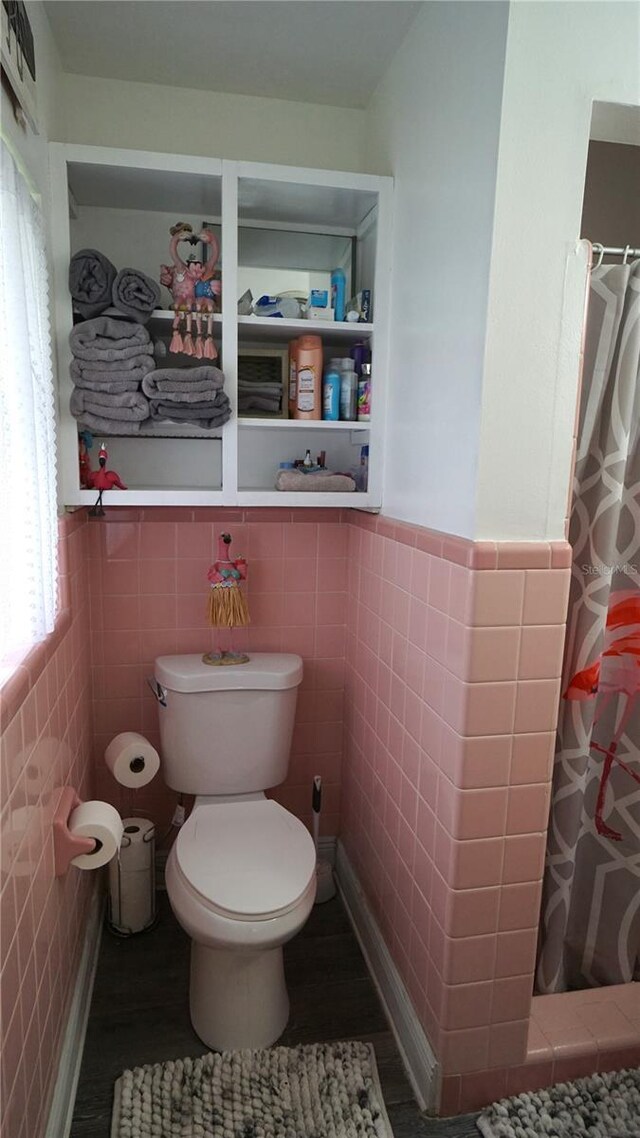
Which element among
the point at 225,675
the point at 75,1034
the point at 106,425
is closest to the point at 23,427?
the point at 106,425

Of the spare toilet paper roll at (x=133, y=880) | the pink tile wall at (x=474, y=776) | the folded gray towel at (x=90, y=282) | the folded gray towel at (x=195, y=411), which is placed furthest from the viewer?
the spare toilet paper roll at (x=133, y=880)

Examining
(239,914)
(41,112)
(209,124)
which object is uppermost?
(209,124)

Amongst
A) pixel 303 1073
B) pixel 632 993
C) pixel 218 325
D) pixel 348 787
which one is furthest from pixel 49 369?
pixel 632 993

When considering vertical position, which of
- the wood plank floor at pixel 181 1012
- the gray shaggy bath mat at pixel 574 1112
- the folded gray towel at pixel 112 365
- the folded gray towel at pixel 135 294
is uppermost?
the folded gray towel at pixel 135 294

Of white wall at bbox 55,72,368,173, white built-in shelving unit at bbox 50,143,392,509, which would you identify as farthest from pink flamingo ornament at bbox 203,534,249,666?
white wall at bbox 55,72,368,173

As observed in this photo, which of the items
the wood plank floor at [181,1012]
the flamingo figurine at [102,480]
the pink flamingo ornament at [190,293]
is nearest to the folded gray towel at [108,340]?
the pink flamingo ornament at [190,293]

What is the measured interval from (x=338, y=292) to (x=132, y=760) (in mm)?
1435

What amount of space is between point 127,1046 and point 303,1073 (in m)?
0.43

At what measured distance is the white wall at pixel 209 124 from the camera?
177 centimetres

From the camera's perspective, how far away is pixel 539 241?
1.23m

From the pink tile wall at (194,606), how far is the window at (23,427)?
1.83ft

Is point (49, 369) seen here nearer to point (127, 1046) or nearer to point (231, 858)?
point (231, 858)

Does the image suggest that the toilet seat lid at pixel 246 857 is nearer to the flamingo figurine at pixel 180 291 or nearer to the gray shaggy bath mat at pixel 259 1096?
the gray shaggy bath mat at pixel 259 1096

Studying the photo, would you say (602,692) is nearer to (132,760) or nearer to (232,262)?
(132,760)
